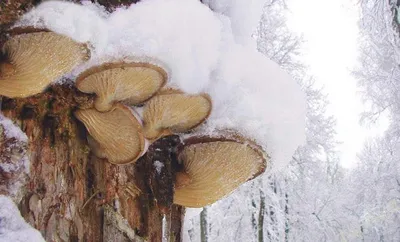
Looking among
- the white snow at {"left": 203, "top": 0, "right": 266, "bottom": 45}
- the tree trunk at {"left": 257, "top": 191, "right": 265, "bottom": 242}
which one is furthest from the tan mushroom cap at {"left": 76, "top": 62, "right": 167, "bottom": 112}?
the tree trunk at {"left": 257, "top": 191, "right": 265, "bottom": 242}

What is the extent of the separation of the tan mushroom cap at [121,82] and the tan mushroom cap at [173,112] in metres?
0.03

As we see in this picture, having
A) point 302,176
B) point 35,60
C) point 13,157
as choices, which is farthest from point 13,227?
point 302,176

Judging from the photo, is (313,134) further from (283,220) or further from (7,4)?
(7,4)

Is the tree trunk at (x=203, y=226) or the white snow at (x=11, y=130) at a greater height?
the tree trunk at (x=203, y=226)

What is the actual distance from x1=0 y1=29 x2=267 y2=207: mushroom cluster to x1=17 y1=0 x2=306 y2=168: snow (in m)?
0.02

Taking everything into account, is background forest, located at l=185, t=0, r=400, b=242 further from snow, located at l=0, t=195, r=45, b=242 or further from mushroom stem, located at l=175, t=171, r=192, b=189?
snow, located at l=0, t=195, r=45, b=242

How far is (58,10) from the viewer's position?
30.1 inches

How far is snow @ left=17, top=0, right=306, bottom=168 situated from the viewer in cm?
80

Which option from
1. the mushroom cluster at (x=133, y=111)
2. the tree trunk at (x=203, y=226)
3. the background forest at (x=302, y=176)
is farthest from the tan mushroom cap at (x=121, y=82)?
the tree trunk at (x=203, y=226)

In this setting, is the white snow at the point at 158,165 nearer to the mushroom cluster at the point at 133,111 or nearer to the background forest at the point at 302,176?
the mushroom cluster at the point at 133,111

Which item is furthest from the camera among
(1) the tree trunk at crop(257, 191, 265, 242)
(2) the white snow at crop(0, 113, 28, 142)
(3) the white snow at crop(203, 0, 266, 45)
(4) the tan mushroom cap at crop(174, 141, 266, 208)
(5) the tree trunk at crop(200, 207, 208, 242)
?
(1) the tree trunk at crop(257, 191, 265, 242)

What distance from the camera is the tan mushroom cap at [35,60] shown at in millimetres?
766

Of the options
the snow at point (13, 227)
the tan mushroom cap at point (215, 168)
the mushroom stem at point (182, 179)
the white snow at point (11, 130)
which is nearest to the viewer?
the snow at point (13, 227)

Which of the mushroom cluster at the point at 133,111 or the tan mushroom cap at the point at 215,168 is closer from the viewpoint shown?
the mushroom cluster at the point at 133,111
